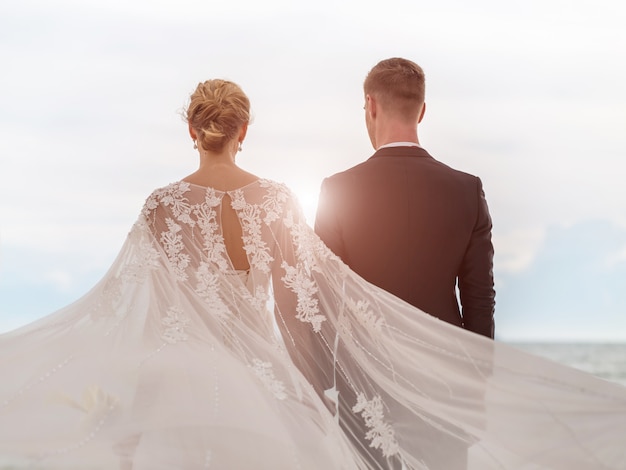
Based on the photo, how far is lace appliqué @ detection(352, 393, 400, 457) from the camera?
5.09m

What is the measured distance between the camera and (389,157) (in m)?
5.43

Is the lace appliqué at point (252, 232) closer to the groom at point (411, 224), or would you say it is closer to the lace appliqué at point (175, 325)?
the groom at point (411, 224)

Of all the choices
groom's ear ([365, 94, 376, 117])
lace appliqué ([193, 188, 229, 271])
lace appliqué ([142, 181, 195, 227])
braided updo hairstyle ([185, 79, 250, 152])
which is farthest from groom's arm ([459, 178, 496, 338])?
lace appliqué ([142, 181, 195, 227])

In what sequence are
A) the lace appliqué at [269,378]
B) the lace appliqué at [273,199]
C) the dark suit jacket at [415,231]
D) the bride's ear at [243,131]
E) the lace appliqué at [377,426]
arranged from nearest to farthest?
the lace appliqué at [269,378] → the lace appliqué at [377,426] → the dark suit jacket at [415,231] → the lace appliqué at [273,199] → the bride's ear at [243,131]

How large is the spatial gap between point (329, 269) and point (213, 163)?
3.22 feet

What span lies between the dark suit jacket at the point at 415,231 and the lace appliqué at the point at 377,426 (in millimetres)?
616

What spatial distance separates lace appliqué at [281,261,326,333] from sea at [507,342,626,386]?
1011 inches

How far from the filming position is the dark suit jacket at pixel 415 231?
5.31 m

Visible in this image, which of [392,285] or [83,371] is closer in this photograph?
[83,371]

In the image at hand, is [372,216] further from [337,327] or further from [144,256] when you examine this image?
[144,256]

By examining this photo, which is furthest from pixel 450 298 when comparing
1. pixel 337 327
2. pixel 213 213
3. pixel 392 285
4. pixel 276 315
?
pixel 213 213

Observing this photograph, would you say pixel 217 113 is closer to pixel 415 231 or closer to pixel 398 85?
pixel 398 85

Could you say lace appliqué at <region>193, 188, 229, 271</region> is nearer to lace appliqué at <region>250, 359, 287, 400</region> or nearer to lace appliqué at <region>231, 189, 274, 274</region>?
lace appliqué at <region>231, 189, 274, 274</region>

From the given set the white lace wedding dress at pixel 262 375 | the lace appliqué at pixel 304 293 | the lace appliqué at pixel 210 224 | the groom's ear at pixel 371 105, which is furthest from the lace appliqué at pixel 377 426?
the groom's ear at pixel 371 105
